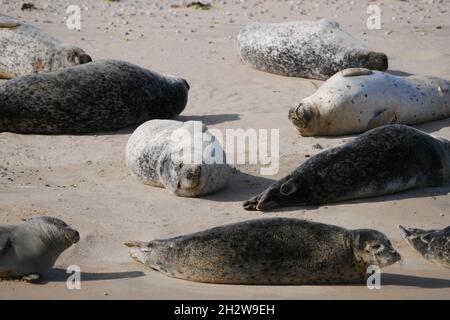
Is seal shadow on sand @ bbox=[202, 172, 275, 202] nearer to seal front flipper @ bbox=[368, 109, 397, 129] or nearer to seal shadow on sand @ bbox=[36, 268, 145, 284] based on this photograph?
seal front flipper @ bbox=[368, 109, 397, 129]

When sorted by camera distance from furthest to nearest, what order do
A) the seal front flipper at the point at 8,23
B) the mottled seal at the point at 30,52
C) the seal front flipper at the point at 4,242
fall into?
the seal front flipper at the point at 8,23
the mottled seal at the point at 30,52
the seal front flipper at the point at 4,242

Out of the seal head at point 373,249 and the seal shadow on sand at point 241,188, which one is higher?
the seal head at point 373,249

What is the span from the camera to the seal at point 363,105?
31.2ft

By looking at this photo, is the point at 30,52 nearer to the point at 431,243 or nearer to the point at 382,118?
the point at 382,118

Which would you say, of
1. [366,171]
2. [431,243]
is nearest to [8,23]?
[366,171]

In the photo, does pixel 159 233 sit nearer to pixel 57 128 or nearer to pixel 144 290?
pixel 144 290

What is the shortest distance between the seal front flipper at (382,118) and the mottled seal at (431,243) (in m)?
3.15

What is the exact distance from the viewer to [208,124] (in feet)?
32.6

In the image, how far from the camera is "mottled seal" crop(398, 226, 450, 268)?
242 inches

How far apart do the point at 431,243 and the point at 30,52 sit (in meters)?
6.49

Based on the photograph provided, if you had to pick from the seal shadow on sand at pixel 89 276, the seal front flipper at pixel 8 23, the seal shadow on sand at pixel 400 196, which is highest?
the seal front flipper at pixel 8 23

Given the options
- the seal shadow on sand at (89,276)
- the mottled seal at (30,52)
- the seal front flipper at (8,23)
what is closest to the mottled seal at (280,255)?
the seal shadow on sand at (89,276)

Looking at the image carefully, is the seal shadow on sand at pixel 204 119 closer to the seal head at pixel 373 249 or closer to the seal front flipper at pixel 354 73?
the seal front flipper at pixel 354 73

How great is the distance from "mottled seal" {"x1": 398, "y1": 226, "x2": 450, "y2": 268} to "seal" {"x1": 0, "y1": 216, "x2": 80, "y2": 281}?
79.4 inches
